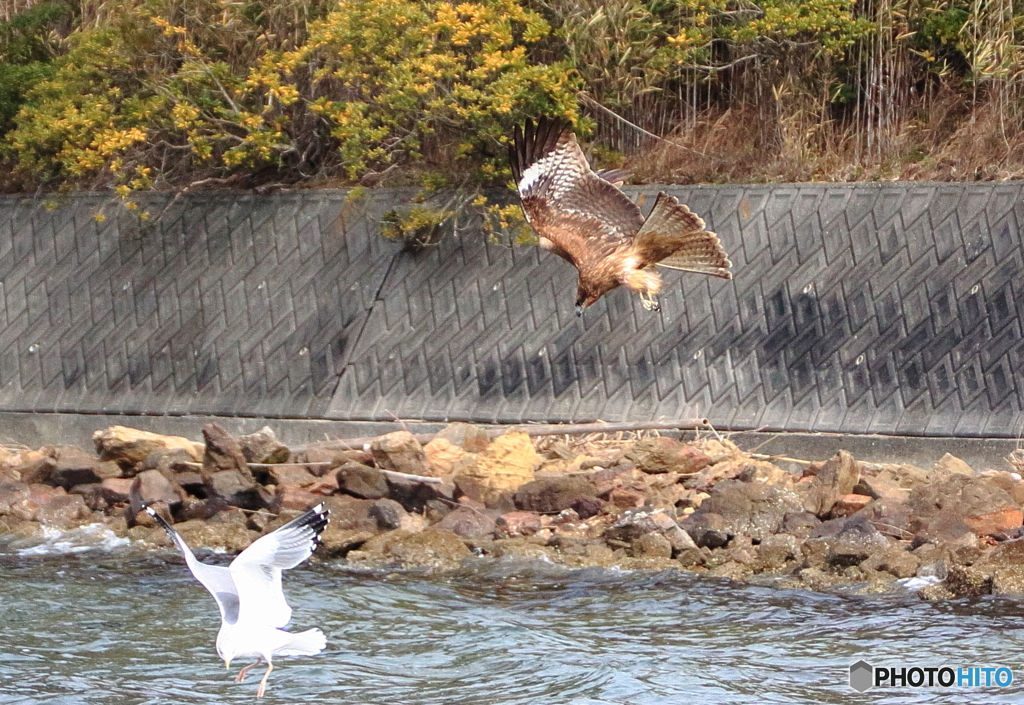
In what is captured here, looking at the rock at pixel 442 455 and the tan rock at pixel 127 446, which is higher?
the tan rock at pixel 127 446

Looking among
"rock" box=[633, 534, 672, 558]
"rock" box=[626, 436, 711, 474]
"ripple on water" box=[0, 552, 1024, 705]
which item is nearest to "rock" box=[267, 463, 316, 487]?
"ripple on water" box=[0, 552, 1024, 705]

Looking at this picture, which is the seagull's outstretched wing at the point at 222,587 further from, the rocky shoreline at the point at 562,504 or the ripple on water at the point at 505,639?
the rocky shoreline at the point at 562,504

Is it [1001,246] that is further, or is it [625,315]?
[625,315]

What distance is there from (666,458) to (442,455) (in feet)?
6.32

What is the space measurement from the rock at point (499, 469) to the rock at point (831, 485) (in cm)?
234

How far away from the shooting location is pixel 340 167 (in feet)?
54.3

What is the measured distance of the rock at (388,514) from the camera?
12.1 m

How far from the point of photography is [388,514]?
39.7ft

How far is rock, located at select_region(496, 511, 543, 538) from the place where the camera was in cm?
1188

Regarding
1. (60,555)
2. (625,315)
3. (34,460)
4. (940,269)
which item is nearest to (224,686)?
(60,555)

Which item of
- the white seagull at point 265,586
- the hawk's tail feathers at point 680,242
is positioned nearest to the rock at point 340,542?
the hawk's tail feathers at point 680,242

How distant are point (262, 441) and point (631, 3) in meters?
5.99

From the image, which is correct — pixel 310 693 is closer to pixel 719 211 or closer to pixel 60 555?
pixel 60 555

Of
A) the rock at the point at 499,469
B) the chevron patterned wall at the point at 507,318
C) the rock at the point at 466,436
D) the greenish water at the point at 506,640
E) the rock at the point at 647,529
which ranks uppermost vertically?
the chevron patterned wall at the point at 507,318
